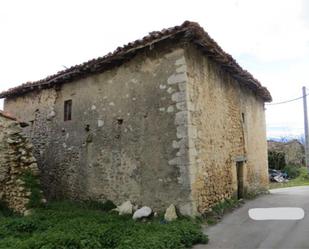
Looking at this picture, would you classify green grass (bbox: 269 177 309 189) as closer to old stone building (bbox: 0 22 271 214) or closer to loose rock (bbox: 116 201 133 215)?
old stone building (bbox: 0 22 271 214)

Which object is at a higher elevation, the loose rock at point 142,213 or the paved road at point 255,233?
the loose rock at point 142,213

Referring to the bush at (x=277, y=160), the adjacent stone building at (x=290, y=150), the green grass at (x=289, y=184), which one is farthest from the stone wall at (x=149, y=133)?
the adjacent stone building at (x=290, y=150)

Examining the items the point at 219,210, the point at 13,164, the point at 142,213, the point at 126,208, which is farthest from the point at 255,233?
the point at 13,164

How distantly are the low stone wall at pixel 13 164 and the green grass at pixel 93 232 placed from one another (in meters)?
0.67

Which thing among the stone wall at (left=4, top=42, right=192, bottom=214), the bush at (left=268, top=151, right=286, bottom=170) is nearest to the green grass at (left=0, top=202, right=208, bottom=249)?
the stone wall at (left=4, top=42, right=192, bottom=214)

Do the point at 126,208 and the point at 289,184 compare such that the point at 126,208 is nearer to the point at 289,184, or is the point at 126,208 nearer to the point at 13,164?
the point at 13,164

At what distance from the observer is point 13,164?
→ 8.67 metres

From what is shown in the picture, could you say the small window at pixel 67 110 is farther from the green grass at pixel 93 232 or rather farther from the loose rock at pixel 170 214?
the loose rock at pixel 170 214

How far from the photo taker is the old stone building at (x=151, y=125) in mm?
7602

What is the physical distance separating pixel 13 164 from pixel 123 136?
307 cm

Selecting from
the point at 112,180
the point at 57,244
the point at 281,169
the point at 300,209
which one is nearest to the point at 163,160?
the point at 112,180

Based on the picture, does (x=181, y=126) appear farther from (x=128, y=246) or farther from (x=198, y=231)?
(x=128, y=246)

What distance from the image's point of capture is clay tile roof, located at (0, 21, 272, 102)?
24.2ft

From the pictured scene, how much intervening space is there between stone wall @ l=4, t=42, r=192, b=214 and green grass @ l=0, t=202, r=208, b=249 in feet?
3.04
